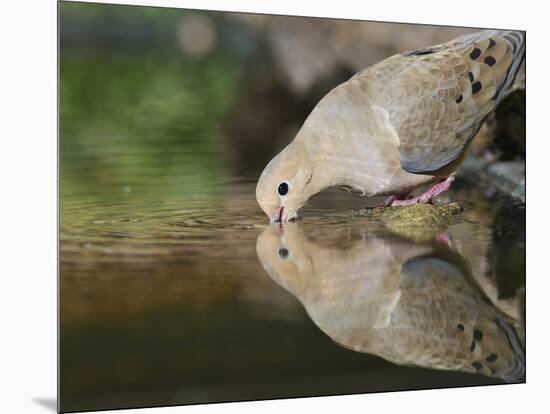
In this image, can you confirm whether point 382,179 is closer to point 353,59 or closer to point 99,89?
point 353,59


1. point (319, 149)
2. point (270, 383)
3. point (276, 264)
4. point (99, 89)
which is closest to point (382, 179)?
point (319, 149)

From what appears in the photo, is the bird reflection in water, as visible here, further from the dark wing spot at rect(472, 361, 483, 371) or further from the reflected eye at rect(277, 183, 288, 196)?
the reflected eye at rect(277, 183, 288, 196)

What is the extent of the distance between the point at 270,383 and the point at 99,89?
4.74ft

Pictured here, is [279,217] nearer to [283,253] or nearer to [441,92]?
[283,253]

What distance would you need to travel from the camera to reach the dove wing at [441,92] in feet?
14.3

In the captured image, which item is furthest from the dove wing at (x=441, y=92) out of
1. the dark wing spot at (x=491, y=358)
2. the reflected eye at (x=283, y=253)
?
the dark wing spot at (x=491, y=358)

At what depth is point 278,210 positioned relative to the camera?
423 centimetres

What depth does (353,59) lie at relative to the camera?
441cm

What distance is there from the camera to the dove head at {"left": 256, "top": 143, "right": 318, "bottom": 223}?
13.8 feet

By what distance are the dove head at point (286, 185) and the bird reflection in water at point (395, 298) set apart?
80 millimetres

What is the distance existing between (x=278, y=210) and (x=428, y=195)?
78 cm

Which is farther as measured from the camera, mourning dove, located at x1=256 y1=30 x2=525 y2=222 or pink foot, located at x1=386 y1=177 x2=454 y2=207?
pink foot, located at x1=386 y1=177 x2=454 y2=207

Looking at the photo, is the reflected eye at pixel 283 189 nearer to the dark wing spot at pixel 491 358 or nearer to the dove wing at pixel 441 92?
the dove wing at pixel 441 92

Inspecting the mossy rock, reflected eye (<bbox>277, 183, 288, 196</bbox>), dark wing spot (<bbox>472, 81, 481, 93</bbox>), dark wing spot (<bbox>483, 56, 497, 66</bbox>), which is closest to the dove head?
reflected eye (<bbox>277, 183, 288, 196</bbox>)
